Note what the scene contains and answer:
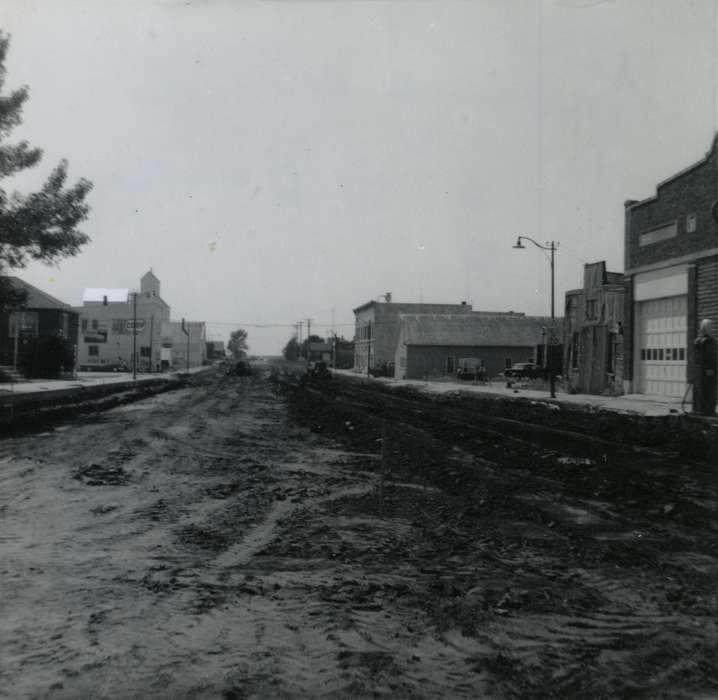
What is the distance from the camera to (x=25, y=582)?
5.11 metres

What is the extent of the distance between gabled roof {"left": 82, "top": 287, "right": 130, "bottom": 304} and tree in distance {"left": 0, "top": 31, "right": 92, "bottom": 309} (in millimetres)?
70069

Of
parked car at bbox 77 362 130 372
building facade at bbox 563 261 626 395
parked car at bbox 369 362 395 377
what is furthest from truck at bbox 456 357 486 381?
parked car at bbox 77 362 130 372

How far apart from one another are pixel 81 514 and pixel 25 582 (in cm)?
253

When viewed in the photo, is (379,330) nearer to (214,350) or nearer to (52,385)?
(52,385)

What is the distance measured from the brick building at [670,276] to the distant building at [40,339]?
31763 millimetres

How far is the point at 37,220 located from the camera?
2309cm

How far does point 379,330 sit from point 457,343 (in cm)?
1885

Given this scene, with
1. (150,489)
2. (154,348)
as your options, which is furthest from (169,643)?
(154,348)

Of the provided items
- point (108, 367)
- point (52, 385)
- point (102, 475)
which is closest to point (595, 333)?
point (102, 475)

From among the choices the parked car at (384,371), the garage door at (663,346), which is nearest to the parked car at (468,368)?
the parked car at (384,371)

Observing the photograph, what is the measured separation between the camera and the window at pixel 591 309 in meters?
32.8

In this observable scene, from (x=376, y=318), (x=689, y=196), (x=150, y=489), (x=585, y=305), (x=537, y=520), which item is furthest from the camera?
(x=376, y=318)

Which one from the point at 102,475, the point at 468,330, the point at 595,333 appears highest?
the point at 468,330

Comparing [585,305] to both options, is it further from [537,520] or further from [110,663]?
[110,663]
